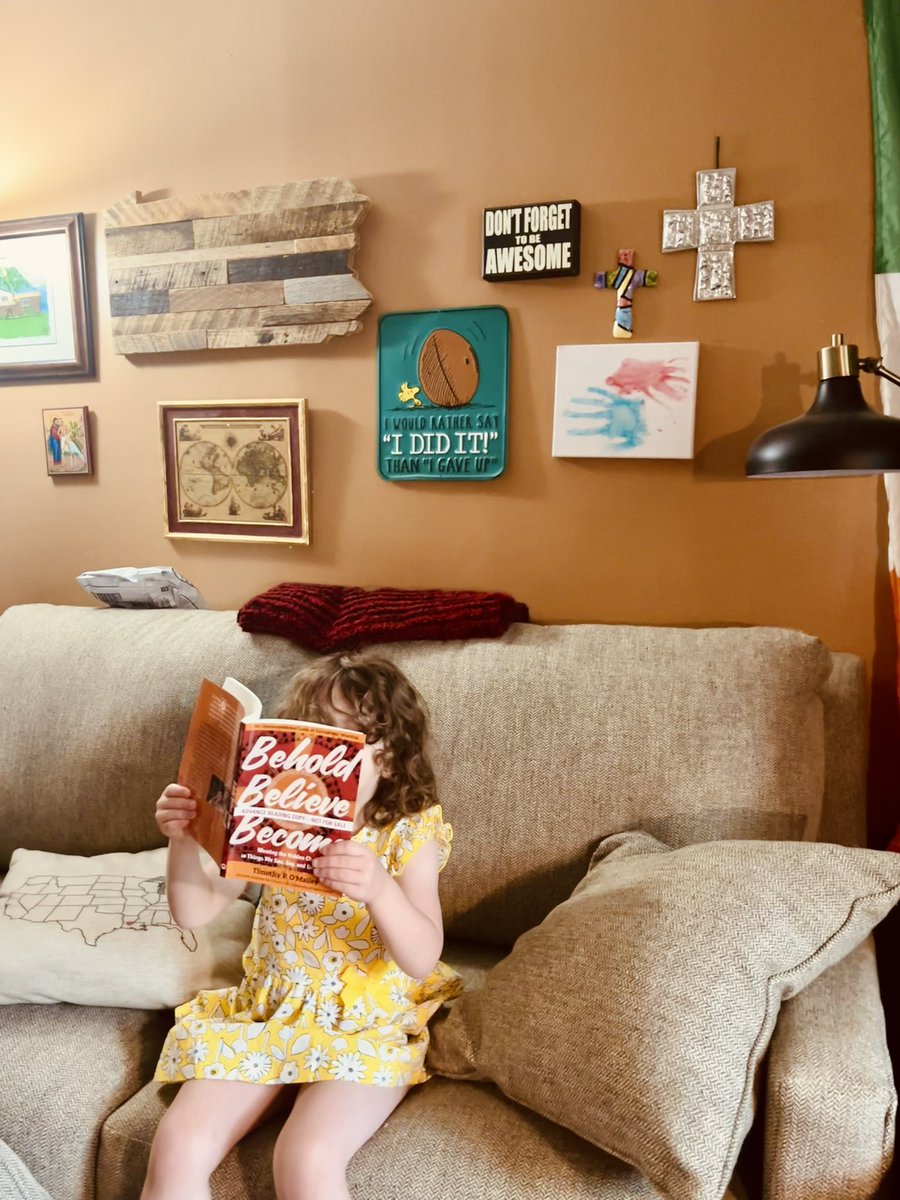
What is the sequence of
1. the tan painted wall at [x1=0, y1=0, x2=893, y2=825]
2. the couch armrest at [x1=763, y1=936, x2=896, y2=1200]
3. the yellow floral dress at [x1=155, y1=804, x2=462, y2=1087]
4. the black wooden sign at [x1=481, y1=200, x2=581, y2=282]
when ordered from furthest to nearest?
the black wooden sign at [x1=481, y1=200, x2=581, y2=282]
the tan painted wall at [x1=0, y1=0, x2=893, y2=825]
the yellow floral dress at [x1=155, y1=804, x2=462, y2=1087]
the couch armrest at [x1=763, y1=936, x2=896, y2=1200]

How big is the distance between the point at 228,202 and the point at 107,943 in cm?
161

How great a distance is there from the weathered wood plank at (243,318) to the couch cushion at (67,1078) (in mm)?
1447

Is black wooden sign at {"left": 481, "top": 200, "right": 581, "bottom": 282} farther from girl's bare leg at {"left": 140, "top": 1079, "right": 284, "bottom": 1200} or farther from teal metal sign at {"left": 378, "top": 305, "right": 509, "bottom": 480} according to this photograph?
girl's bare leg at {"left": 140, "top": 1079, "right": 284, "bottom": 1200}

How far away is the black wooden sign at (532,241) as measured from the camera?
5.80ft

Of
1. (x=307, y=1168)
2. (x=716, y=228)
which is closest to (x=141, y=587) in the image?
(x=307, y=1168)

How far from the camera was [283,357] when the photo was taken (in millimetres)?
2062

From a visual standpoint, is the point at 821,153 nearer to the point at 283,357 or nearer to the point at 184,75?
the point at 283,357

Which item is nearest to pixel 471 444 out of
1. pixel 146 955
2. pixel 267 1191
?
pixel 146 955

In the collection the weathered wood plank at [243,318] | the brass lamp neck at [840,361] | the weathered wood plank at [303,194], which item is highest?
the weathered wood plank at [303,194]

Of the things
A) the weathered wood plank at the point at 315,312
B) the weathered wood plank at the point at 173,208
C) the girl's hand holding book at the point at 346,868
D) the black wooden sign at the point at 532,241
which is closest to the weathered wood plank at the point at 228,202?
the weathered wood plank at the point at 173,208

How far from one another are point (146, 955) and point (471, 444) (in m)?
1.18

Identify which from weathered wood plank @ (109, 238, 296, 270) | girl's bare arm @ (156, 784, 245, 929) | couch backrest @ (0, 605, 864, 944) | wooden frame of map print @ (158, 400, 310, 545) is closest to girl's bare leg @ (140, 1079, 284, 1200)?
girl's bare arm @ (156, 784, 245, 929)

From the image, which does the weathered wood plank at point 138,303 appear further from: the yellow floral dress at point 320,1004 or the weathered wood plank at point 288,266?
the yellow floral dress at point 320,1004

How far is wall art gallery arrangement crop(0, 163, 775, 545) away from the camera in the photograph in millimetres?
1749
